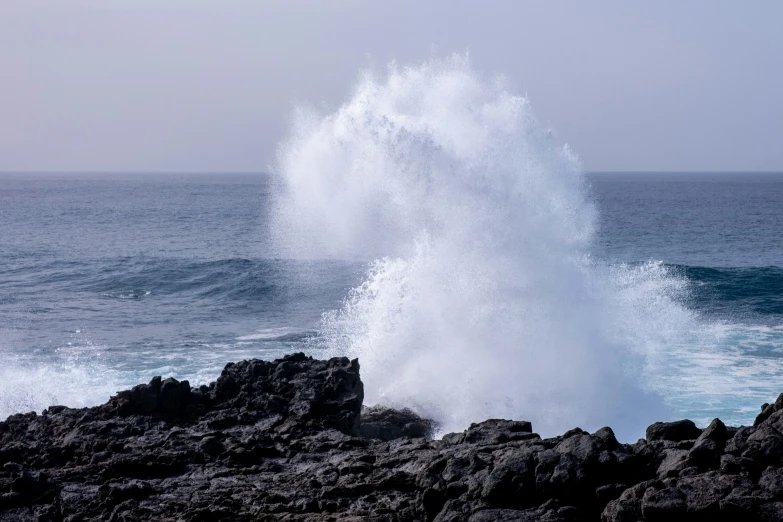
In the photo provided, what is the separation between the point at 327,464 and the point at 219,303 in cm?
2436

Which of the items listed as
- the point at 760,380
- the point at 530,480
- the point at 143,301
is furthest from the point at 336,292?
the point at 530,480

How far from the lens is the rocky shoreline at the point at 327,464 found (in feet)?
31.8

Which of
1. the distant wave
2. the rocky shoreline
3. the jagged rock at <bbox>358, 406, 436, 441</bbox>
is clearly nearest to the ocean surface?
the distant wave

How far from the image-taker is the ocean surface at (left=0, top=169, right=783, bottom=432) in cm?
2330

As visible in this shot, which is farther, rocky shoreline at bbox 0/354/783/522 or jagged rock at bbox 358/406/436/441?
jagged rock at bbox 358/406/436/441

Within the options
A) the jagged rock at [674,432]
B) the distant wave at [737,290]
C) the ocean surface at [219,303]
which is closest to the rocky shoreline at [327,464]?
the jagged rock at [674,432]

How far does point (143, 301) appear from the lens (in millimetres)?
36500

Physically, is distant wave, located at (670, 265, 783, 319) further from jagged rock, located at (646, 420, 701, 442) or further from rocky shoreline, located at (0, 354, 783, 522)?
jagged rock, located at (646, 420, 701, 442)

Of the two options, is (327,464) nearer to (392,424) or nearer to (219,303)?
(392,424)

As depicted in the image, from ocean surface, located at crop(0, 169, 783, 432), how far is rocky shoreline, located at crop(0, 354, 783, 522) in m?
6.94

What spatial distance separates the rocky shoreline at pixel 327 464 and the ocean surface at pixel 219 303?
6943 mm

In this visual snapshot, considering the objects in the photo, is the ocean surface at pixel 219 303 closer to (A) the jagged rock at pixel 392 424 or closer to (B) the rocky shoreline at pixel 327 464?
(A) the jagged rock at pixel 392 424

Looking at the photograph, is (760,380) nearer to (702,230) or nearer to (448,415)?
(448,415)

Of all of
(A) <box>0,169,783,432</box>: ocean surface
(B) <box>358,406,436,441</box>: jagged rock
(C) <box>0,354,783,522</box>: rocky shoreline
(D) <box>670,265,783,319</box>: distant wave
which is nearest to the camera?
(C) <box>0,354,783,522</box>: rocky shoreline
